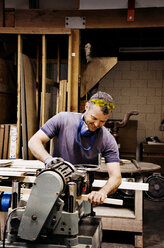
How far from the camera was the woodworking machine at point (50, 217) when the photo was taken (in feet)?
3.84

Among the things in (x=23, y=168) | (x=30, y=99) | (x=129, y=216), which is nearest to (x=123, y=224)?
(x=129, y=216)

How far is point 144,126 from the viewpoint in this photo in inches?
250

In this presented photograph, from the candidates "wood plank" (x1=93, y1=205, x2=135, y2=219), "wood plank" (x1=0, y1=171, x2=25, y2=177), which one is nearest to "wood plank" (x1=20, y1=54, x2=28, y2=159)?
"wood plank" (x1=0, y1=171, x2=25, y2=177)

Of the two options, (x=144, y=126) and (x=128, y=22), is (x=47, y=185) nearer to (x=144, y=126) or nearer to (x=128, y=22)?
(x=128, y=22)

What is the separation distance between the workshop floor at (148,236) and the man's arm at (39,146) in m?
1.59

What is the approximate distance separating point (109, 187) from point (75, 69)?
1980 mm

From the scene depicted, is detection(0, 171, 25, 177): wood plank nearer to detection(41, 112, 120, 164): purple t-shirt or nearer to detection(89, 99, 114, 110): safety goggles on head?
detection(41, 112, 120, 164): purple t-shirt

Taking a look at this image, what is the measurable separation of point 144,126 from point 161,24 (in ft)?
10.9

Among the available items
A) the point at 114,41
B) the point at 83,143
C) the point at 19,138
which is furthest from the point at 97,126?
the point at 114,41

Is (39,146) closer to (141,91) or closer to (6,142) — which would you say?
(6,142)

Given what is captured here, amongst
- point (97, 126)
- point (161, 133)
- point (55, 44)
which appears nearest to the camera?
point (97, 126)

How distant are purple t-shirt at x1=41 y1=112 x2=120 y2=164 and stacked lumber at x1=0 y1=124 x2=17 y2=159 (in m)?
1.40

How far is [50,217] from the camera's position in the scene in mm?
1189

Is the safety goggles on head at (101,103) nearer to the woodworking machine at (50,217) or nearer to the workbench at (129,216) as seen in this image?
the woodworking machine at (50,217)
